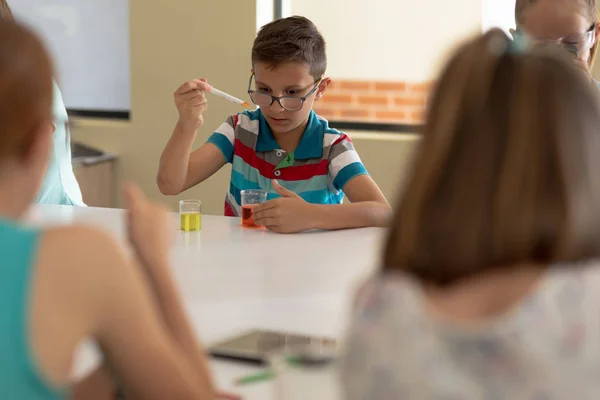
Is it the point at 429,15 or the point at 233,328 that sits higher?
the point at 429,15

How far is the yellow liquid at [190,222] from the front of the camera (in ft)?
7.45

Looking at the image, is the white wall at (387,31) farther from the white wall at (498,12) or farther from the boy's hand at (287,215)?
the boy's hand at (287,215)

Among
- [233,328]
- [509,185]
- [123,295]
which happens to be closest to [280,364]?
[123,295]

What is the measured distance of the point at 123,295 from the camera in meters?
0.95

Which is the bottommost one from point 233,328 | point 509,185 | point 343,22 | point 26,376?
point 233,328

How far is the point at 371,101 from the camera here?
13.3ft

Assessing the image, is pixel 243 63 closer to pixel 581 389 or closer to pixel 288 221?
pixel 288 221

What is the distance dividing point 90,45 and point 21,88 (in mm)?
3728

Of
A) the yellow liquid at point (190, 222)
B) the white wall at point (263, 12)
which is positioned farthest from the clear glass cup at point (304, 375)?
the white wall at point (263, 12)

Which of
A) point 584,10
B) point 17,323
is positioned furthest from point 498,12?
point 17,323

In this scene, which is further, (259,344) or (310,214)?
(310,214)

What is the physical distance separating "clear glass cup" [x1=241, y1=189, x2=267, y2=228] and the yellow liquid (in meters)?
0.12

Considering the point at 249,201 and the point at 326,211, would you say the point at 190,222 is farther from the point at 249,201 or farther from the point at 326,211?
the point at 326,211

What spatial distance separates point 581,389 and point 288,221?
1.41m
